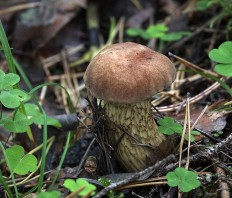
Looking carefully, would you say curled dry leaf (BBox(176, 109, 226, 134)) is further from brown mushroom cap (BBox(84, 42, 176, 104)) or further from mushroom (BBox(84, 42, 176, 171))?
brown mushroom cap (BBox(84, 42, 176, 104))

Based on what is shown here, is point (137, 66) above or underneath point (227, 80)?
above

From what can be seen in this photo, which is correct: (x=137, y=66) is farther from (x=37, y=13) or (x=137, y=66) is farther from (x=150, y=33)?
(x=37, y=13)

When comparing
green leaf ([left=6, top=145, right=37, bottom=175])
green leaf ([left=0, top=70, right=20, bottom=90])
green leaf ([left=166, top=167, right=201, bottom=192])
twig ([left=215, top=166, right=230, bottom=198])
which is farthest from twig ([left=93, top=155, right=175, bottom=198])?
green leaf ([left=0, top=70, right=20, bottom=90])

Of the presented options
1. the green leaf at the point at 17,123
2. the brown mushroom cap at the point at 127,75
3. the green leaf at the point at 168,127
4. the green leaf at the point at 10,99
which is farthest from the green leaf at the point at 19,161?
the green leaf at the point at 168,127

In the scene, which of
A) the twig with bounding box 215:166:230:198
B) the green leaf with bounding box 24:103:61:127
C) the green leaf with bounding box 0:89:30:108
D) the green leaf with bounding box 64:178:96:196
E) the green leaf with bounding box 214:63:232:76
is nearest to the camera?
the green leaf with bounding box 64:178:96:196

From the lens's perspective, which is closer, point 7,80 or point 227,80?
point 7,80

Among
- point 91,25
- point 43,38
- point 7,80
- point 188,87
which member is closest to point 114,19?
point 91,25

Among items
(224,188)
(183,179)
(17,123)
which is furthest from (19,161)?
(224,188)
